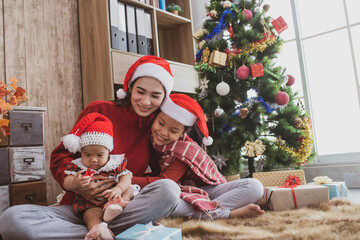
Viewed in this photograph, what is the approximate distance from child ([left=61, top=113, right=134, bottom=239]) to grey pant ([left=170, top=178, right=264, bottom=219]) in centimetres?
29

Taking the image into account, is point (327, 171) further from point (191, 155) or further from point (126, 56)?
Result: point (126, 56)

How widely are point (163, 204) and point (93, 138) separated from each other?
0.34m

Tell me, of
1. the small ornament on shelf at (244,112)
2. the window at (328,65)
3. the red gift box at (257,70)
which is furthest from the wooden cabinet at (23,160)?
the window at (328,65)

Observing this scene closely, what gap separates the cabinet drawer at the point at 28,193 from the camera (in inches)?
58.6

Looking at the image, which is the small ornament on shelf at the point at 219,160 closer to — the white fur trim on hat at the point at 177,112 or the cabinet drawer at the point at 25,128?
the white fur trim on hat at the point at 177,112

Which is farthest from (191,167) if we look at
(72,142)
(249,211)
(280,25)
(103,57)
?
(280,25)

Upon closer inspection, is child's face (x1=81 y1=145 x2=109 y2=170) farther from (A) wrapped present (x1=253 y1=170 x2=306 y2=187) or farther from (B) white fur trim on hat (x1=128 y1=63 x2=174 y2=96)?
(A) wrapped present (x1=253 y1=170 x2=306 y2=187)

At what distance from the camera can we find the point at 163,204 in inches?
41.6

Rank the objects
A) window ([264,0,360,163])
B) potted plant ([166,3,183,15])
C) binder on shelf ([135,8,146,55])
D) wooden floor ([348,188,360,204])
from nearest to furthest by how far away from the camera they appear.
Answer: wooden floor ([348,188,360,204]) → binder on shelf ([135,8,146,55]) → window ([264,0,360,163]) → potted plant ([166,3,183,15])

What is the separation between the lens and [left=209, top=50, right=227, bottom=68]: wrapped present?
211 centimetres

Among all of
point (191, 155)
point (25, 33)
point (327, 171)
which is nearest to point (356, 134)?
point (327, 171)

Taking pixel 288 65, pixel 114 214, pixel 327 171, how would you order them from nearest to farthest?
1. pixel 114 214
2. pixel 327 171
3. pixel 288 65

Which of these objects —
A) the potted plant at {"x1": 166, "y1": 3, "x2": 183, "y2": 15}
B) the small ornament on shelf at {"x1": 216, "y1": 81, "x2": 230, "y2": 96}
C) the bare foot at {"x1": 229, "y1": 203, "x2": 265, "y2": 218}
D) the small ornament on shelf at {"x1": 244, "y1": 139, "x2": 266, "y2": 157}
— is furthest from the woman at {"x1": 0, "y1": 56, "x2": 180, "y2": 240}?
the potted plant at {"x1": 166, "y1": 3, "x2": 183, "y2": 15}

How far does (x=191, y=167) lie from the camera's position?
4.65 ft
